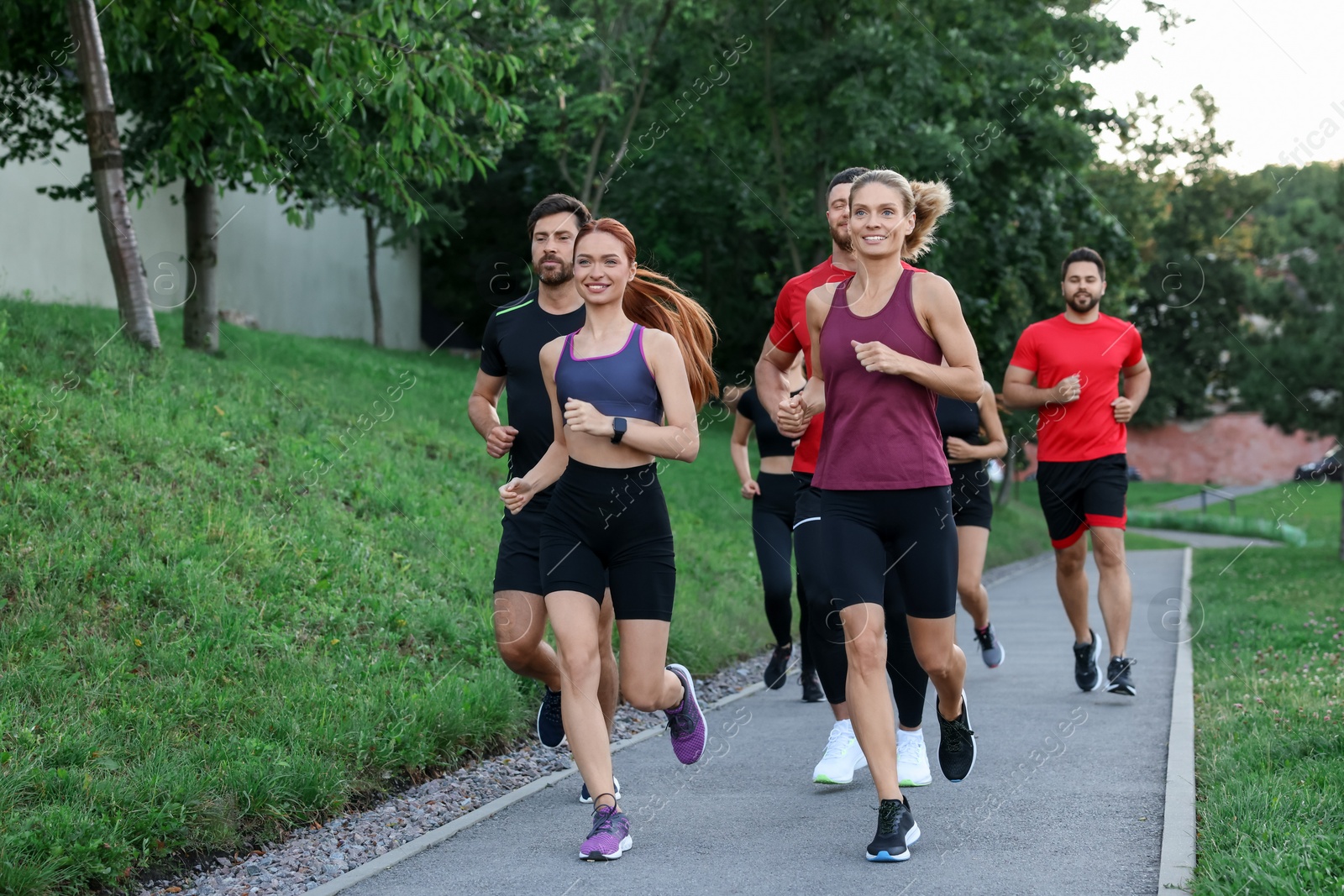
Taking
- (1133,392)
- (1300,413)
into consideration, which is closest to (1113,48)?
(1300,413)

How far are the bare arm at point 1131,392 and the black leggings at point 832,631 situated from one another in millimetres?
2278

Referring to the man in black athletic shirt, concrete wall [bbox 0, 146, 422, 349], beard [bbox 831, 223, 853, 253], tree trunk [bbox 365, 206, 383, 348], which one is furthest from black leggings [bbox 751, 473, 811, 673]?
Answer: tree trunk [bbox 365, 206, 383, 348]

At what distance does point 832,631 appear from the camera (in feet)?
20.4

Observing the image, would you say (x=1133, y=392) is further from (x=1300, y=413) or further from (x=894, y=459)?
(x=1300, y=413)

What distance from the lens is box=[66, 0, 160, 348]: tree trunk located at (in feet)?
37.4

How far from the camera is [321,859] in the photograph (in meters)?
5.08

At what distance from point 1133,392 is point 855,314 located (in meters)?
3.66

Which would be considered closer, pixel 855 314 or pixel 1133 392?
pixel 855 314

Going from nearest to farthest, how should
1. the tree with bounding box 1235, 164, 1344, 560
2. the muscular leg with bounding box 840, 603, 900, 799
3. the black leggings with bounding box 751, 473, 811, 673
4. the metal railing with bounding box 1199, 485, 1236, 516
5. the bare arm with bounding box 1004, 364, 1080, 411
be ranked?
the muscular leg with bounding box 840, 603, 900, 799 → the bare arm with bounding box 1004, 364, 1080, 411 → the black leggings with bounding box 751, 473, 811, 673 → the tree with bounding box 1235, 164, 1344, 560 → the metal railing with bounding box 1199, 485, 1236, 516

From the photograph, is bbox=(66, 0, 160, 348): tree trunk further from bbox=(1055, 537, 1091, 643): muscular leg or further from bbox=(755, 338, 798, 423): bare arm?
bbox=(1055, 537, 1091, 643): muscular leg

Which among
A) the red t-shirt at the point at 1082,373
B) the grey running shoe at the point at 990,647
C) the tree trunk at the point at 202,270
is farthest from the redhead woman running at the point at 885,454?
the tree trunk at the point at 202,270

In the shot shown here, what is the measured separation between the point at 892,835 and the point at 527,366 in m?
2.36

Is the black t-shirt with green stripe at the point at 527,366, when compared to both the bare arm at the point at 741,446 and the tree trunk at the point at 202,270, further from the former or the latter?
the tree trunk at the point at 202,270

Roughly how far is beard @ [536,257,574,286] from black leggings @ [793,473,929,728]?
1.37 metres
